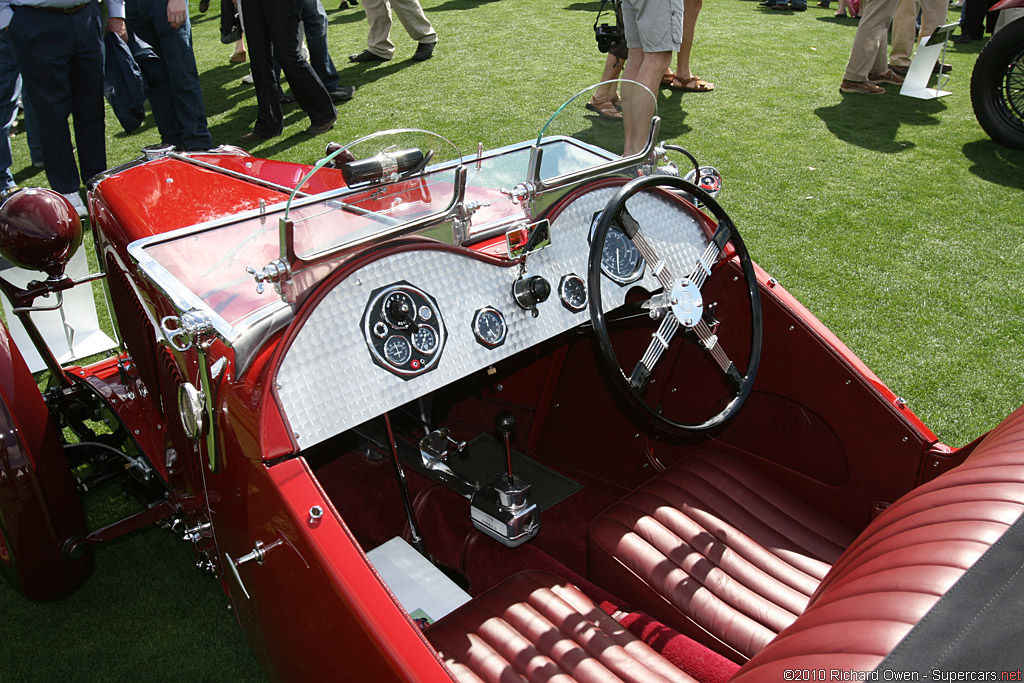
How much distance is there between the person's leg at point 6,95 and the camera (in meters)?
5.73

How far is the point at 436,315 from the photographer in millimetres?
2055

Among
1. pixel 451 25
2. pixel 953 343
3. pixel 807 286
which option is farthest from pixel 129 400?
pixel 451 25

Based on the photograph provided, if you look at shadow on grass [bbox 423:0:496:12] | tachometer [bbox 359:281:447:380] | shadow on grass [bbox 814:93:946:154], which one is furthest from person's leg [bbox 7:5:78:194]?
shadow on grass [bbox 423:0:496:12]

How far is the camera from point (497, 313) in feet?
7.04

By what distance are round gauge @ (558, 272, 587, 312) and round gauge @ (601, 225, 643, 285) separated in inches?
3.6

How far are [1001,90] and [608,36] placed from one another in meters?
3.12

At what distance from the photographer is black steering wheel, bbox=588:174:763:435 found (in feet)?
6.48

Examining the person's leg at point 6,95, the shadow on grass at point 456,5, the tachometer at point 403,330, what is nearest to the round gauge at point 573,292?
the tachometer at point 403,330

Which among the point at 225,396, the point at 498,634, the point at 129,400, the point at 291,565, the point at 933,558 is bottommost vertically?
the point at 129,400

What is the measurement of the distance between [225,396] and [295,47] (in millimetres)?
5097

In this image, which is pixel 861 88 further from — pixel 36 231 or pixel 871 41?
pixel 36 231

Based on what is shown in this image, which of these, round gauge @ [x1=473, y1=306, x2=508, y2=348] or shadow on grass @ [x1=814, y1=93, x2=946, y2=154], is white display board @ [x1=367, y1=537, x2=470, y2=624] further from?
shadow on grass @ [x1=814, y1=93, x2=946, y2=154]

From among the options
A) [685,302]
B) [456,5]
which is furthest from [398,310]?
[456,5]

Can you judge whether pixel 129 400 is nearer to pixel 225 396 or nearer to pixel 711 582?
pixel 225 396
